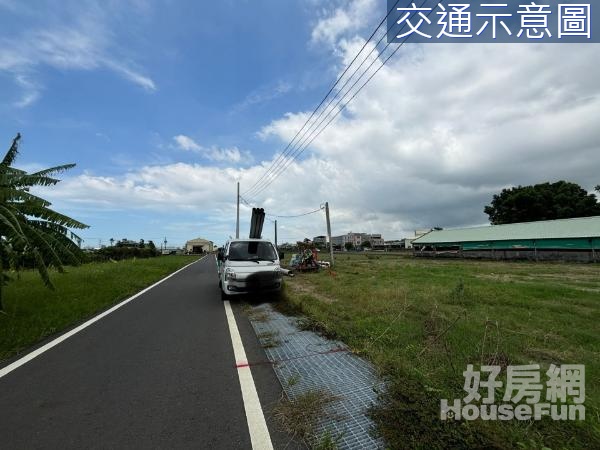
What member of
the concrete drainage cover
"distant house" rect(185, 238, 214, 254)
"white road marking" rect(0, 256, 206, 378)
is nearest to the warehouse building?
the concrete drainage cover

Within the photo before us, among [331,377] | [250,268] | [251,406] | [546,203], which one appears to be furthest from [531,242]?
[251,406]

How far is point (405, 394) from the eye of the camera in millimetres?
3430

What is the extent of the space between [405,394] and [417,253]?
166ft

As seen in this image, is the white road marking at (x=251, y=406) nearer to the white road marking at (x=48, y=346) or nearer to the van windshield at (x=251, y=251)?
the white road marking at (x=48, y=346)

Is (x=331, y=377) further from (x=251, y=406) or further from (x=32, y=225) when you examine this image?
(x=32, y=225)

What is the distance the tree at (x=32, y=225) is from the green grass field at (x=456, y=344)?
6049 millimetres

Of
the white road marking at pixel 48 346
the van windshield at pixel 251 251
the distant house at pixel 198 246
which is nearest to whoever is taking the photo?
the white road marking at pixel 48 346

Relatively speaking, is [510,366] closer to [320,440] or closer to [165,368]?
[320,440]

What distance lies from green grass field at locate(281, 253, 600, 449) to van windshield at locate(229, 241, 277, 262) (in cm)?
172

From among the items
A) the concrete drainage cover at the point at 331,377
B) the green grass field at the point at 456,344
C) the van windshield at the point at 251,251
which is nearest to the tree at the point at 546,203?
the green grass field at the point at 456,344

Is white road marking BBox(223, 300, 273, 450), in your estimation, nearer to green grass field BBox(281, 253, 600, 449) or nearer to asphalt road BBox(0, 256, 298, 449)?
asphalt road BBox(0, 256, 298, 449)

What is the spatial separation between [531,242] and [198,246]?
128395 millimetres

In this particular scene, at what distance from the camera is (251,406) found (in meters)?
3.56

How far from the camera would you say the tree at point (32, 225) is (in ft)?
26.6
